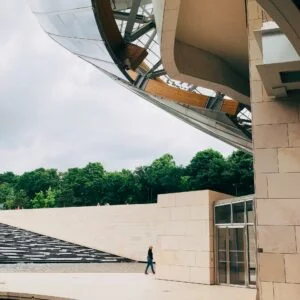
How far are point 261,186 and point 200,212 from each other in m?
7.33

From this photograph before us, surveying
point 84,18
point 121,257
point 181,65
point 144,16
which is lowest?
point 121,257

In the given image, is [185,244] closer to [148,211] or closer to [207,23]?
[207,23]

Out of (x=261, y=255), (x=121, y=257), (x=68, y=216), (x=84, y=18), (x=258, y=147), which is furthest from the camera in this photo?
(x=68, y=216)

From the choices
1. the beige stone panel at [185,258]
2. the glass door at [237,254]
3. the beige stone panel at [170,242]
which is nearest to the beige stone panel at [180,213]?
the beige stone panel at [170,242]

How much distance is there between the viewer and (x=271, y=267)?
24.9ft

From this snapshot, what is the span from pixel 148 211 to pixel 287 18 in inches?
967

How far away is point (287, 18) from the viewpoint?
15.1 feet

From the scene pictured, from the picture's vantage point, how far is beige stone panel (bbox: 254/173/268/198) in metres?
7.92

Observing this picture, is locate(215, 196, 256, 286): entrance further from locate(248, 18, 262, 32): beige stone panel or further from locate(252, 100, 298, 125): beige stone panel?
locate(248, 18, 262, 32): beige stone panel

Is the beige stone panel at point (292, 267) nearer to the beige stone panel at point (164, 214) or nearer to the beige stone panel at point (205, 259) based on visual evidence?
the beige stone panel at point (205, 259)

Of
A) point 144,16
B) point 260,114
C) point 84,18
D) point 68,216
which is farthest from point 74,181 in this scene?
point 260,114

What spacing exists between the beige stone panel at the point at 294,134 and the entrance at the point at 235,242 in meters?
5.62

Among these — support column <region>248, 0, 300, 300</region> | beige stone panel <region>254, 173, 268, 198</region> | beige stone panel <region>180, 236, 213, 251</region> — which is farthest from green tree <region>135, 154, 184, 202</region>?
beige stone panel <region>254, 173, 268, 198</region>

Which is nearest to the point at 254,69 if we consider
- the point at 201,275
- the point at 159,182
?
the point at 201,275
